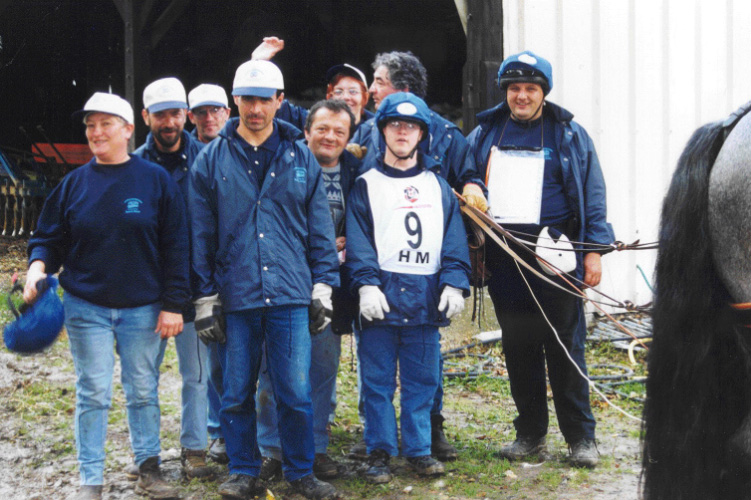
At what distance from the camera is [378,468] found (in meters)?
4.13

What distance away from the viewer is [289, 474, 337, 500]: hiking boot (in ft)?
12.8

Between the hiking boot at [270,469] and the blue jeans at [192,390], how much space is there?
0.35 metres

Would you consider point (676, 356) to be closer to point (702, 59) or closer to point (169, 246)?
point (169, 246)

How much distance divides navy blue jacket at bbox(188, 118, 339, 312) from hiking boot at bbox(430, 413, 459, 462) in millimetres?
1155

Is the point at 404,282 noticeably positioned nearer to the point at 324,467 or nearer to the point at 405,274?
the point at 405,274

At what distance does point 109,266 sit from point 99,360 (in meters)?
0.43

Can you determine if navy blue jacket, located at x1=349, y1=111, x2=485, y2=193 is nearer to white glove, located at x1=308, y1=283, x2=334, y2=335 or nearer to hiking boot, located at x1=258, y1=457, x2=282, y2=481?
white glove, located at x1=308, y1=283, x2=334, y2=335

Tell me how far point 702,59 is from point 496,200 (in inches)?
142

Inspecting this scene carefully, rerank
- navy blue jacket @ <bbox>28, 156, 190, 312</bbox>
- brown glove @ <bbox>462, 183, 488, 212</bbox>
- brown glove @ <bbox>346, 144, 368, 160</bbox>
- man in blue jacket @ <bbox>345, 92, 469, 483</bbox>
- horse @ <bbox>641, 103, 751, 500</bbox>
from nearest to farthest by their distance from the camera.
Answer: horse @ <bbox>641, 103, 751, 500</bbox>, navy blue jacket @ <bbox>28, 156, 190, 312</bbox>, man in blue jacket @ <bbox>345, 92, 469, 483</bbox>, brown glove @ <bbox>462, 183, 488, 212</bbox>, brown glove @ <bbox>346, 144, 368, 160</bbox>

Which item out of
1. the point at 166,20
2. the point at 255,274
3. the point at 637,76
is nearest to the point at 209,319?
the point at 255,274

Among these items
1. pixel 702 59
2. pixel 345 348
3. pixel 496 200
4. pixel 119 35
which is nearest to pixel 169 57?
pixel 119 35

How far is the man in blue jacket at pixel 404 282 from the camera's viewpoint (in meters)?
4.08

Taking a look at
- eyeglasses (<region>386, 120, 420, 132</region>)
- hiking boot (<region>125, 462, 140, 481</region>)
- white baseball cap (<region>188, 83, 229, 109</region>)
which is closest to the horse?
eyeglasses (<region>386, 120, 420, 132</region>)

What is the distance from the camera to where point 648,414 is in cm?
288
